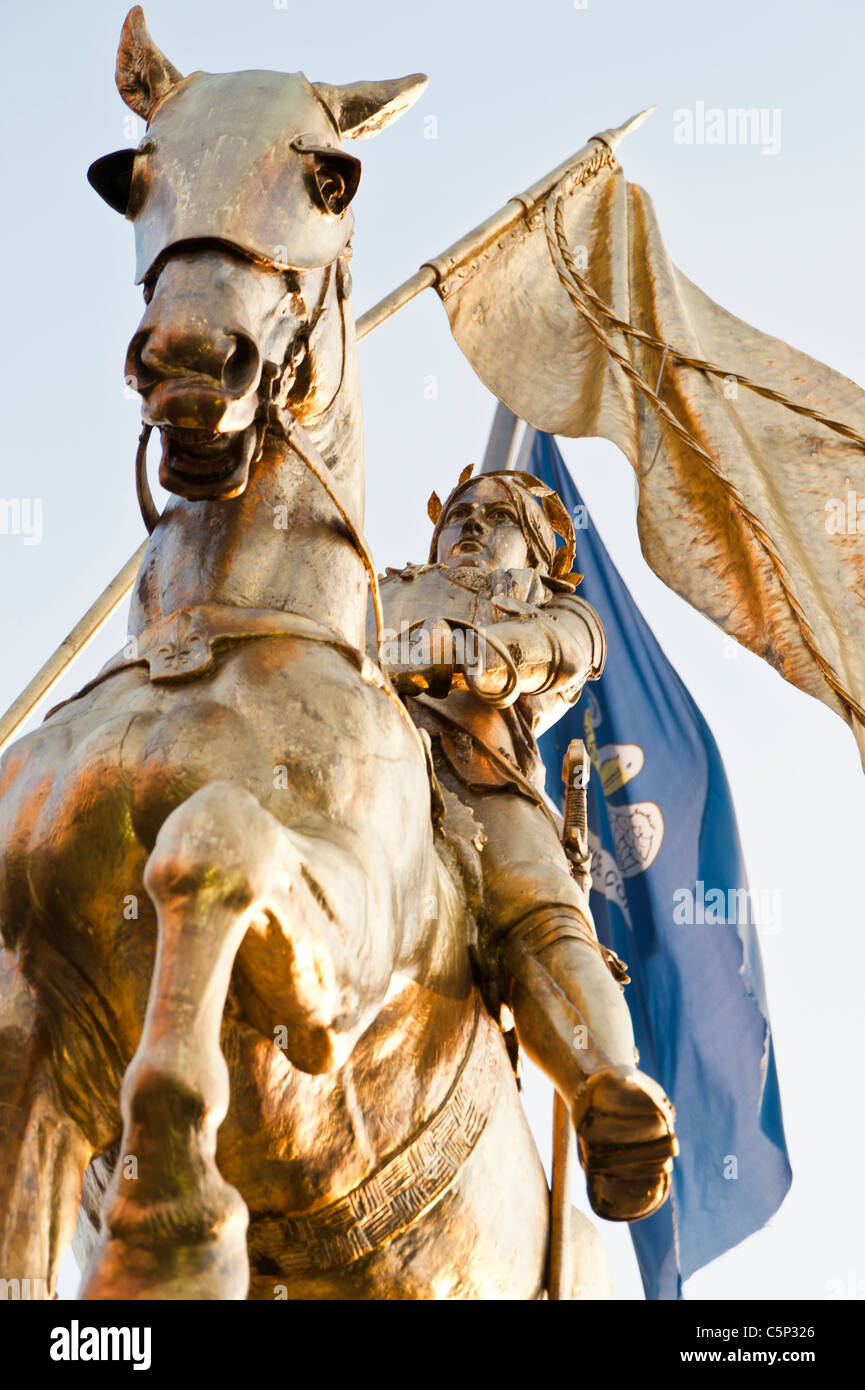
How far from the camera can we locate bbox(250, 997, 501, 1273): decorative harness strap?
13.5 feet

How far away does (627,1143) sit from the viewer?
14.4 feet

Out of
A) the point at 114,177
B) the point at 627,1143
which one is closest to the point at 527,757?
the point at 627,1143

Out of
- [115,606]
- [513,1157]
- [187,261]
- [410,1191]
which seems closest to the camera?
[187,261]

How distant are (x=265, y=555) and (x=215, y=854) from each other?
1.07m

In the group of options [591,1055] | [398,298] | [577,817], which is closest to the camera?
[591,1055]

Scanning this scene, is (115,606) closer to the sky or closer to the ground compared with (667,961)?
closer to the sky

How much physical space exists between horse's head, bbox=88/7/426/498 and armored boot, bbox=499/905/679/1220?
5.17 feet

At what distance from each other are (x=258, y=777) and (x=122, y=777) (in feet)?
0.89

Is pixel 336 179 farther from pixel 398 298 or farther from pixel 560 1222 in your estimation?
pixel 398 298

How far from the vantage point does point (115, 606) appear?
266 inches

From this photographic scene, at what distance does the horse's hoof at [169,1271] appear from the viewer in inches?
119

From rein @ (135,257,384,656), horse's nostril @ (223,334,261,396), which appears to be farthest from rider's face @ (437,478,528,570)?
horse's nostril @ (223,334,261,396)

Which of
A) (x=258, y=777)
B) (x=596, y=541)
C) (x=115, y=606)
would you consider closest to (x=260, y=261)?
(x=258, y=777)
